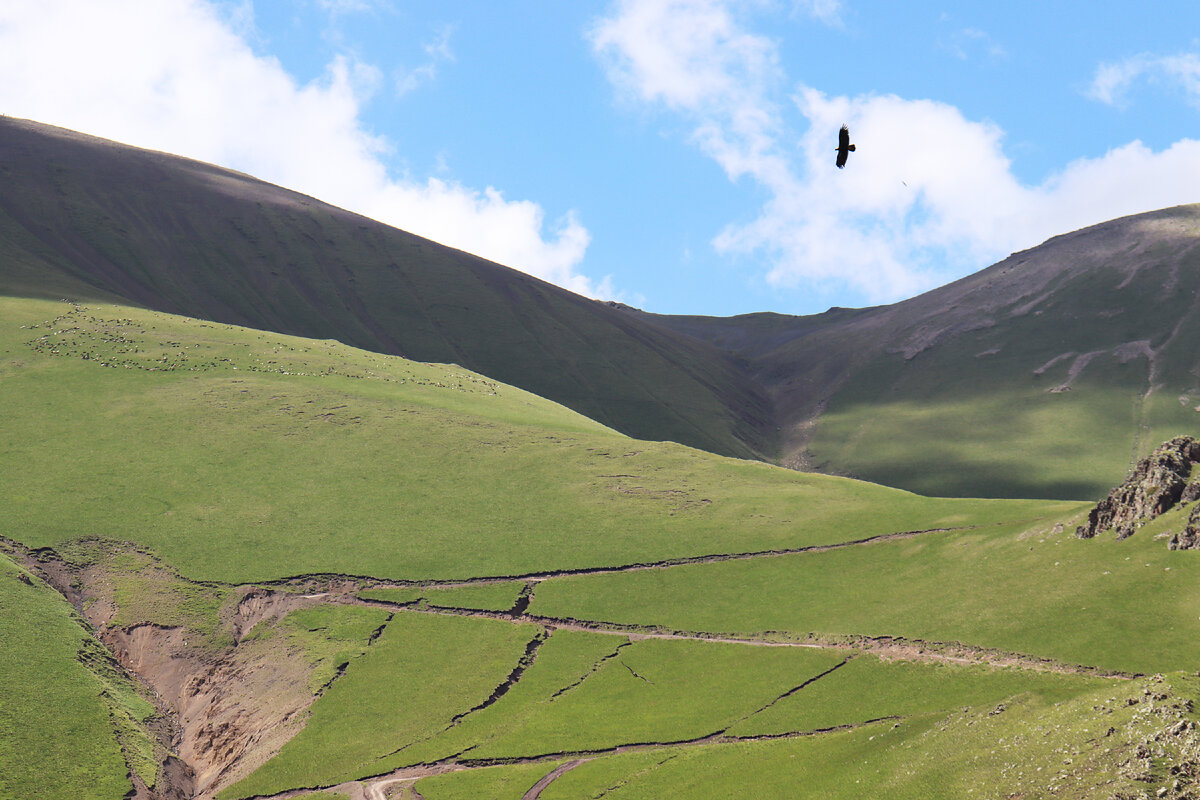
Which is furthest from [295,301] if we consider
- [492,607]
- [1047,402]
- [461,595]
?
[1047,402]

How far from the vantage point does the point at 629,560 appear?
225 feet

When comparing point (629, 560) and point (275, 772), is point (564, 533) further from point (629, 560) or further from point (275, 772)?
point (275, 772)

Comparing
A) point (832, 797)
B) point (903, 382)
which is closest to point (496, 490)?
point (832, 797)

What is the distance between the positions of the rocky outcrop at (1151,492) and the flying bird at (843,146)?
41.1 meters

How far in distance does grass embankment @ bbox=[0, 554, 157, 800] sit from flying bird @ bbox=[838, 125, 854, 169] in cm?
4462

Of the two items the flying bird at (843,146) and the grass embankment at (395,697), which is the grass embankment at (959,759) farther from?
the flying bird at (843,146)

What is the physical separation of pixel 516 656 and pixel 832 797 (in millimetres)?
26958

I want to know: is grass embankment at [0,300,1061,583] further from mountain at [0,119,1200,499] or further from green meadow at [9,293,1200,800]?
mountain at [0,119,1200,499]

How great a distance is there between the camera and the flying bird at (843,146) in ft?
71.5

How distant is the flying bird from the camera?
21781 mm

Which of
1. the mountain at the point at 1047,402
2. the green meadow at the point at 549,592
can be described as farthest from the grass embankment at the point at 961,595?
the mountain at the point at 1047,402

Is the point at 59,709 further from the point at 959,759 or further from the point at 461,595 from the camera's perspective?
the point at 959,759

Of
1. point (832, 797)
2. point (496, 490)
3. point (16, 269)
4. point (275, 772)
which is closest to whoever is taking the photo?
point (832, 797)

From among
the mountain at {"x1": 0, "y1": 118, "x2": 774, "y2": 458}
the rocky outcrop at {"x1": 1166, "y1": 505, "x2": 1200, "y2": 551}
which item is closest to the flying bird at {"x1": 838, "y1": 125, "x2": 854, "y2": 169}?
the rocky outcrop at {"x1": 1166, "y1": 505, "x2": 1200, "y2": 551}
